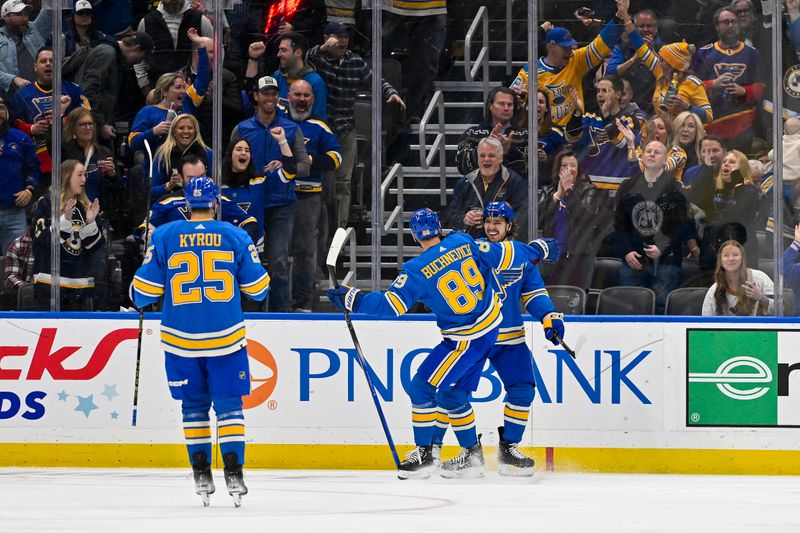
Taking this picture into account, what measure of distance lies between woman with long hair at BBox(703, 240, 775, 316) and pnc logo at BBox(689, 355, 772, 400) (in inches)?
12.2

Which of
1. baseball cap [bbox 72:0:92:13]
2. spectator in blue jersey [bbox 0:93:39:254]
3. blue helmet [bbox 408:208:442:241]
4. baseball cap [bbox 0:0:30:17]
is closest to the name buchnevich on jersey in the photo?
blue helmet [bbox 408:208:442:241]

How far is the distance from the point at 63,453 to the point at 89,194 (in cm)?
152

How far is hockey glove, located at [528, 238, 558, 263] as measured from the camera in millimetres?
7336

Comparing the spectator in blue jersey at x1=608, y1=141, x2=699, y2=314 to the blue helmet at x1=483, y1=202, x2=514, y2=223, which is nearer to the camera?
the blue helmet at x1=483, y1=202, x2=514, y2=223

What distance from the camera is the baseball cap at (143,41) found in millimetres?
8266

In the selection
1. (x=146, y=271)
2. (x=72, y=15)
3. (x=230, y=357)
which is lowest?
(x=230, y=357)

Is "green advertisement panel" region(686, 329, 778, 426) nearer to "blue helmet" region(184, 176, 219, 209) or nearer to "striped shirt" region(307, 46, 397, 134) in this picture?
"striped shirt" region(307, 46, 397, 134)

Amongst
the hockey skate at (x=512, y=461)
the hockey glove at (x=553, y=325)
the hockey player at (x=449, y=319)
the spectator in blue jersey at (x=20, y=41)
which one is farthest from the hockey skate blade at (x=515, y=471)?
the spectator in blue jersey at (x=20, y=41)

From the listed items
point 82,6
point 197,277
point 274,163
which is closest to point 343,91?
point 274,163

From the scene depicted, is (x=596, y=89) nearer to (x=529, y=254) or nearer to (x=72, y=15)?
(x=529, y=254)

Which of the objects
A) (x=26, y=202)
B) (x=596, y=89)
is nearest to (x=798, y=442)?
(x=596, y=89)

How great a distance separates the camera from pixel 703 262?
785 cm

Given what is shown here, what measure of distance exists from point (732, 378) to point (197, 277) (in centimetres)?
333

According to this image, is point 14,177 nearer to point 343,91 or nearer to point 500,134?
point 343,91
